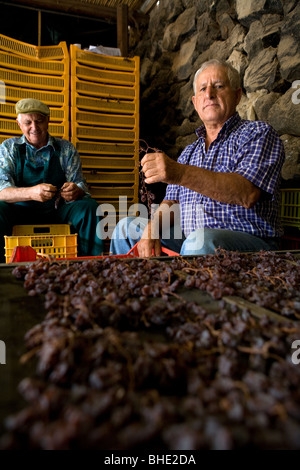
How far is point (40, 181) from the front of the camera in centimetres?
376

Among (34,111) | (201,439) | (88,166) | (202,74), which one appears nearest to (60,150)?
(34,111)

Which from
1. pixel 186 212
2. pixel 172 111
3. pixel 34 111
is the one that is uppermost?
pixel 172 111

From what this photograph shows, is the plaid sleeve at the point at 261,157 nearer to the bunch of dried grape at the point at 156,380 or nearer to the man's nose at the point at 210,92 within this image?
the man's nose at the point at 210,92

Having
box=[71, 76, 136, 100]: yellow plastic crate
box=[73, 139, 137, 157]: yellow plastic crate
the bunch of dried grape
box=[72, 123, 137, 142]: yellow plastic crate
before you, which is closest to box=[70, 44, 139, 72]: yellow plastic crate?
box=[71, 76, 136, 100]: yellow plastic crate

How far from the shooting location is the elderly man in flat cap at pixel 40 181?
135 inches

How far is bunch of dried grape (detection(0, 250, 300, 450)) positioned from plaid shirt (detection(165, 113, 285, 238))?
1328 mm

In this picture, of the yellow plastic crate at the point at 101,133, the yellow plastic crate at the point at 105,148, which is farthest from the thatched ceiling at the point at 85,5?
→ the yellow plastic crate at the point at 105,148

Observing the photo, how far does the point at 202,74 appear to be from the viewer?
2.70 m

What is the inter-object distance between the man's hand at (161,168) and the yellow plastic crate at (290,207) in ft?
4.81

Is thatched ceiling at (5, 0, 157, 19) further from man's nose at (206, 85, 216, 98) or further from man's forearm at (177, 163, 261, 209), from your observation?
man's forearm at (177, 163, 261, 209)

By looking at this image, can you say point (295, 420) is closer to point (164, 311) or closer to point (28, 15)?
point (164, 311)

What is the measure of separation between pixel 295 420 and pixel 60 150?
3.78 m

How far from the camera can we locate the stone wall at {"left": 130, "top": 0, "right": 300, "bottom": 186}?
309cm

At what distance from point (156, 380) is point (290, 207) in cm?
290
